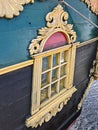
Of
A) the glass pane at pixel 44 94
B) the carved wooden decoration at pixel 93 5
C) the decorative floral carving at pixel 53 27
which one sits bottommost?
the glass pane at pixel 44 94

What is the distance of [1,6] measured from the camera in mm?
2240

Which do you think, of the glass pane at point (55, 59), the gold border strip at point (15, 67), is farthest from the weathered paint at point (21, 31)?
the glass pane at point (55, 59)

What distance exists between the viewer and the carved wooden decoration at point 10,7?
2.27m

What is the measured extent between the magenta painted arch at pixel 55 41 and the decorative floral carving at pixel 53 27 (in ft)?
0.19

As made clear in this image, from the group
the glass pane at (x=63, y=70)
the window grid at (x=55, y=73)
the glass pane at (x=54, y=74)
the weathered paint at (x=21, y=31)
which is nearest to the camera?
the weathered paint at (x=21, y=31)

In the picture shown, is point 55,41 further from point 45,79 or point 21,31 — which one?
point 21,31

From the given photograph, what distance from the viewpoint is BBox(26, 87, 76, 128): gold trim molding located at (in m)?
3.13

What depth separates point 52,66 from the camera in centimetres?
338

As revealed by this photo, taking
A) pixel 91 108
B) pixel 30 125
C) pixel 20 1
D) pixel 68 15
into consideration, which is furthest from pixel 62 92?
pixel 91 108

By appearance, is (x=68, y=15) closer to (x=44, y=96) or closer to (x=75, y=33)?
(x=75, y=33)

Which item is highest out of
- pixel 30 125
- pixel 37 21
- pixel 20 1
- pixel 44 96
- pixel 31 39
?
pixel 20 1

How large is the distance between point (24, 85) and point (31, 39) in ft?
1.71

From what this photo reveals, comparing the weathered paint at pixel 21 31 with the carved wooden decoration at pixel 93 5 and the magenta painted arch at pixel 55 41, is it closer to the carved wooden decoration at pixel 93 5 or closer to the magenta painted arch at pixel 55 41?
the magenta painted arch at pixel 55 41

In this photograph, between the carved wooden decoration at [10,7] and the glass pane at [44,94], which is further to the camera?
the glass pane at [44,94]
